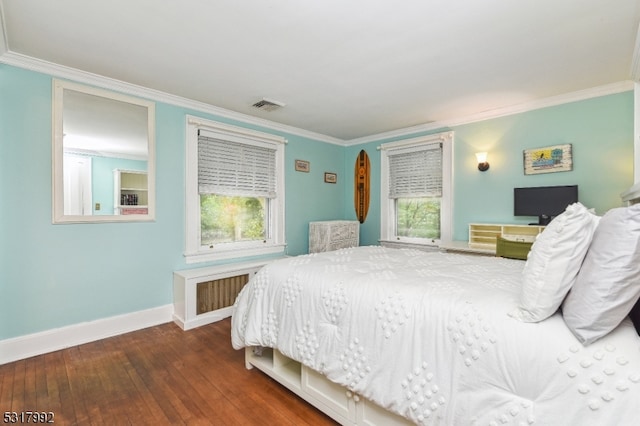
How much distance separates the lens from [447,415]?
1188 mm

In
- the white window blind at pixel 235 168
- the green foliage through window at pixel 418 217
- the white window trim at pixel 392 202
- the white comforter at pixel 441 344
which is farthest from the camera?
the green foliage through window at pixel 418 217

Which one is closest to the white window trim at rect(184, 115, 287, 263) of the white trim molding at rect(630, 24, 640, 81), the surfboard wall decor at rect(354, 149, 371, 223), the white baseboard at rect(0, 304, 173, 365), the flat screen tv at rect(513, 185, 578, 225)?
the white baseboard at rect(0, 304, 173, 365)

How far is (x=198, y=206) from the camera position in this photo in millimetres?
3557

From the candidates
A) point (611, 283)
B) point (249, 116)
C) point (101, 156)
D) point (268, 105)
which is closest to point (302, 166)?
point (249, 116)

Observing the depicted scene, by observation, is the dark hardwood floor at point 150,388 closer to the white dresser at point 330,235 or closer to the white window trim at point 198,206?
the white window trim at point 198,206

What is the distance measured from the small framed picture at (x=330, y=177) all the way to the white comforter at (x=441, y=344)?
3.05 metres

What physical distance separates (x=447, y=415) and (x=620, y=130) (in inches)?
136

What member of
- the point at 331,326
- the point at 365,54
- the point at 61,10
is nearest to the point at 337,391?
the point at 331,326

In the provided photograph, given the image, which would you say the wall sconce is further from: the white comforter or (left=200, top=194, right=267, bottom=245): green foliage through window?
(left=200, top=194, right=267, bottom=245): green foliage through window

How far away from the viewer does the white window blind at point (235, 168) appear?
3648 mm

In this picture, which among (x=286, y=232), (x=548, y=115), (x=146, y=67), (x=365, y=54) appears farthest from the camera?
(x=286, y=232)

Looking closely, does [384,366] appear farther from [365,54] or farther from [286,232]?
[286,232]

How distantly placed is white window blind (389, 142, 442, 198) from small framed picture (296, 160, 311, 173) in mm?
1314

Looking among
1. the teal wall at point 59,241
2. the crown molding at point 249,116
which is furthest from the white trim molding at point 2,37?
the teal wall at point 59,241
